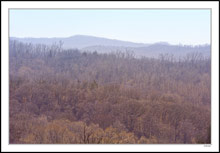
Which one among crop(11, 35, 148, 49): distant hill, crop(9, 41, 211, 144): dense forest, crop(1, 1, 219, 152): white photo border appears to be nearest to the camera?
crop(1, 1, 219, 152): white photo border

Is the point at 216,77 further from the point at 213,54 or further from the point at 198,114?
the point at 198,114

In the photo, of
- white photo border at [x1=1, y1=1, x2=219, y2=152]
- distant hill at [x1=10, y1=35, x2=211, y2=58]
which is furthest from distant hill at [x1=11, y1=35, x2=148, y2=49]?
white photo border at [x1=1, y1=1, x2=219, y2=152]

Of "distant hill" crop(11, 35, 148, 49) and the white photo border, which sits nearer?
the white photo border

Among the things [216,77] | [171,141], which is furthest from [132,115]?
[216,77]

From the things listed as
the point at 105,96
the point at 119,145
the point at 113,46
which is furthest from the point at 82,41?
the point at 119,145

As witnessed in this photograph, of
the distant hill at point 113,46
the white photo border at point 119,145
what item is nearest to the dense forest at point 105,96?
the distant hill at point 113,46

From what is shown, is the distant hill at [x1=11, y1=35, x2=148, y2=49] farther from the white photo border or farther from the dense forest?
the white photo border

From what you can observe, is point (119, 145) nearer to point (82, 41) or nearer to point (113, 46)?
point (113, 46)
